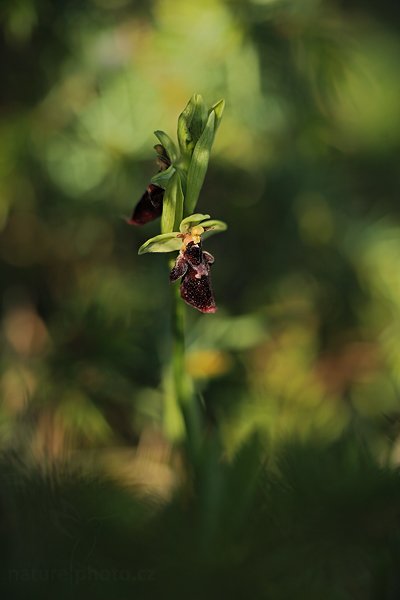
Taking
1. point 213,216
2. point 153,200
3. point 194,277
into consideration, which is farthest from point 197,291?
point 213,216

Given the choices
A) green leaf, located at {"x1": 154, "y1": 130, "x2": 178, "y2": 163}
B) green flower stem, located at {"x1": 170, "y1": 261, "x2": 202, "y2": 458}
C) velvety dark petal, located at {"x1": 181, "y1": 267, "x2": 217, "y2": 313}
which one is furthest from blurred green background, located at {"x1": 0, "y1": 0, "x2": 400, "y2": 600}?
green leaf, located at {"x1": 154, "y1": 130, "x2": 178, "y2": 163}

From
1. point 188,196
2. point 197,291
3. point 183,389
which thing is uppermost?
point 188,196

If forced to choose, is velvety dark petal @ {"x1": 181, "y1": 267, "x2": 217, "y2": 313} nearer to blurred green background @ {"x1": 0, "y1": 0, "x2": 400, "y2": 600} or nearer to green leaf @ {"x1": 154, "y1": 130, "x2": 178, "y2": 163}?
green leaf @ {"x1": 154, "y1": 130, "x2": 178, "y2": 163}

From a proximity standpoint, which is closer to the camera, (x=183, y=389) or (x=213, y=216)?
(x=183, y=389)

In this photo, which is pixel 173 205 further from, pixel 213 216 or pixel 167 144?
pixel 213 216

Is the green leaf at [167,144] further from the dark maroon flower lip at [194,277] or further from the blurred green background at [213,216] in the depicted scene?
the blurred green background at [213,216]

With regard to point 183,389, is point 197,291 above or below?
above
